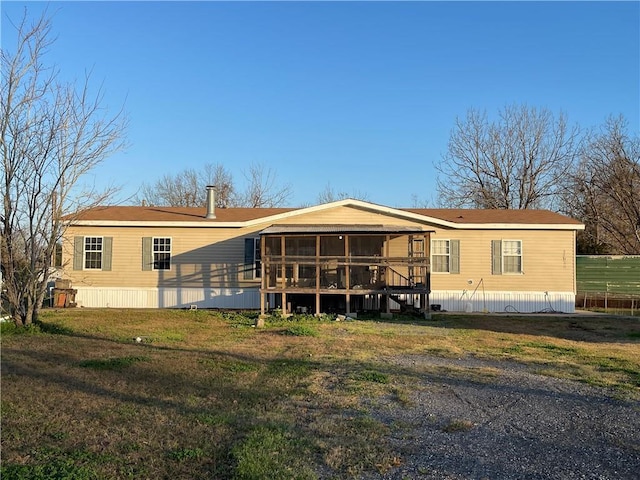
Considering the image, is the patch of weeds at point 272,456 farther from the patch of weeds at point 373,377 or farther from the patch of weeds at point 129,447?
the patch of weeds at point 373,377

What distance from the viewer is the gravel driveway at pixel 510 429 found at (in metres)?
4.16

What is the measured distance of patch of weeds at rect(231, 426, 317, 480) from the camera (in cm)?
396

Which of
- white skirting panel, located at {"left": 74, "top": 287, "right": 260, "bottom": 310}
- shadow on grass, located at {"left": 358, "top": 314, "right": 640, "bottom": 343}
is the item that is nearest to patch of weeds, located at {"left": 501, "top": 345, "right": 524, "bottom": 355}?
shadow on grass, located at {"left": 358, "top": 314, "right": 640, "bottom": 343}

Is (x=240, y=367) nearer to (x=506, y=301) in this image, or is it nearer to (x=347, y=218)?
(x=347, y=218)

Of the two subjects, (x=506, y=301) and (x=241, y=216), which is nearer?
(x=506, y=301)

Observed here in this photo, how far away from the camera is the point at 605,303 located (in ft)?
71.3

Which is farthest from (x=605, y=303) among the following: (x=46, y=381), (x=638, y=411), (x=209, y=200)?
(x=46, y=381)

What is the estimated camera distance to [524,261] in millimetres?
18484

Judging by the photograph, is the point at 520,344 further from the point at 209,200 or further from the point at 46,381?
the point at 209,200

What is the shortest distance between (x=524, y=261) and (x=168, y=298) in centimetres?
1202

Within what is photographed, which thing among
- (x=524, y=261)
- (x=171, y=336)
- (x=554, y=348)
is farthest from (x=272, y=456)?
(x=524, y=261)

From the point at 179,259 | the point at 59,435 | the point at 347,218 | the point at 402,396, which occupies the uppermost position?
the point at 347,218

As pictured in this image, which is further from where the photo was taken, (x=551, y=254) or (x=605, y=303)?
(x=605, y=303)

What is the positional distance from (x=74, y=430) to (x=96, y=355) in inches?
168
